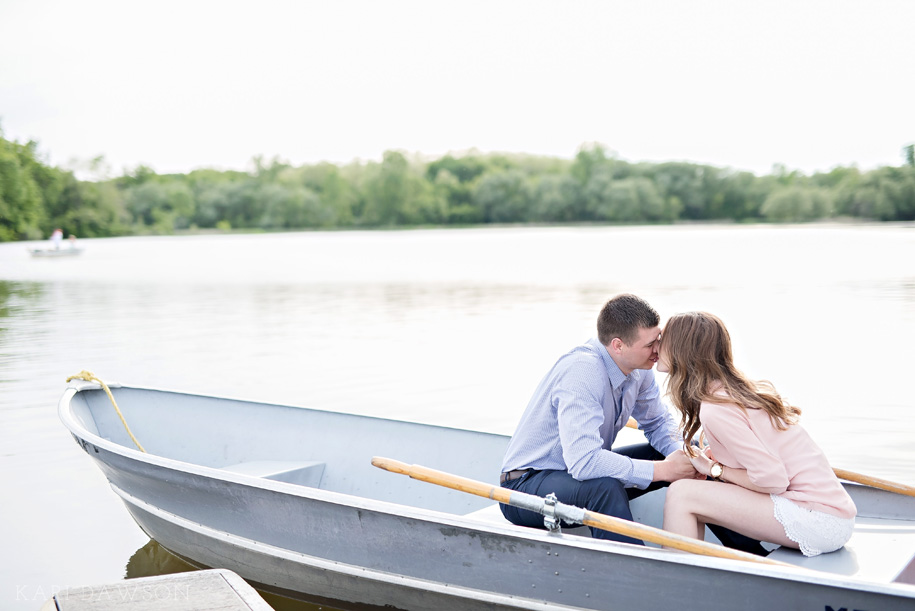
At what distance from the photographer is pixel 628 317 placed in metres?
3.14

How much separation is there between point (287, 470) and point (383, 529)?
1.52 meters

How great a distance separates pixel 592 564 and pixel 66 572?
325cm

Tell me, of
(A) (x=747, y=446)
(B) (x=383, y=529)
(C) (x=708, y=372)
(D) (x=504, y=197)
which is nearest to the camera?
(A) (x=747, y=446)

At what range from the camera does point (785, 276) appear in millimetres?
21766

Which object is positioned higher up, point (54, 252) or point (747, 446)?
point (747, 446)

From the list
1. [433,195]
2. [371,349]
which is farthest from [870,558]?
[433,195]

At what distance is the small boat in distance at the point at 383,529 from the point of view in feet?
8.95

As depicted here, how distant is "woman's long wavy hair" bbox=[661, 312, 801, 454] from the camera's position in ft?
9.35

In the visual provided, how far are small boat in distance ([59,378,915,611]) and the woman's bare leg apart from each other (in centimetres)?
10

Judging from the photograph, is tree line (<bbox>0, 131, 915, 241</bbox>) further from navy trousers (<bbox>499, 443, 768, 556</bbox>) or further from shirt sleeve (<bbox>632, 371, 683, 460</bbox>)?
navy trousers (<bbox>499, 443, 768, 556</bbox>)

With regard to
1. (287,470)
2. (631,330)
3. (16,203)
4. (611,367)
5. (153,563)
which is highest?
(16,203)

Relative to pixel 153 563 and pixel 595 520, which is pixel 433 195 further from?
pixel 595 520

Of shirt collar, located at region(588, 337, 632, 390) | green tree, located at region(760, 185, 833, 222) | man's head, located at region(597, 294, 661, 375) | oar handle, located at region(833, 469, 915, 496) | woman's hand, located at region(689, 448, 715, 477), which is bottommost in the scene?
oar handle, located at region(833, 469, 915, 496)

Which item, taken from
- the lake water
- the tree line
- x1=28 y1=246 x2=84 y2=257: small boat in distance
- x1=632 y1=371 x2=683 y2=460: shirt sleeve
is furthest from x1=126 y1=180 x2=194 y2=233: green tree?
x1=632 y1=371 x2=683 y2=460: shirt sleeve
